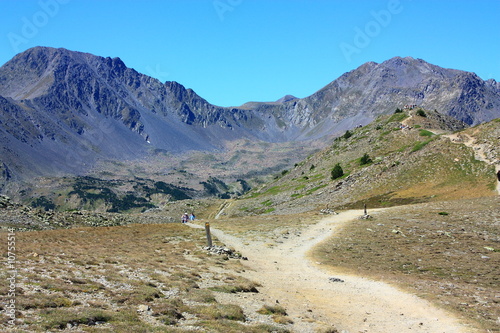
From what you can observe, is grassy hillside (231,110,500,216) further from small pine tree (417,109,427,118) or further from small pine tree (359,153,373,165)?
small pine tree (417,109,427,118)

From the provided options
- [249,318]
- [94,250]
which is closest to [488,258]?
[249,318]

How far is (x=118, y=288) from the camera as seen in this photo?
66.9 ft

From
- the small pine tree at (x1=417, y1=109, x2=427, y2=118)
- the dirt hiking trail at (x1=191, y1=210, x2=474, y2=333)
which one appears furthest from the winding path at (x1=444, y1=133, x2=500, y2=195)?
the dirt hiking trail at (x1=191, y1=210, x2=474, y2=333)

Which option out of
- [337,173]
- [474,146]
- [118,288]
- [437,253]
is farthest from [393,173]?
[118,288]

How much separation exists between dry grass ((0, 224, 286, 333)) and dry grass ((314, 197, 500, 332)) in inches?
399

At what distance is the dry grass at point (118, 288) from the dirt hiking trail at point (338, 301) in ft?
7.17

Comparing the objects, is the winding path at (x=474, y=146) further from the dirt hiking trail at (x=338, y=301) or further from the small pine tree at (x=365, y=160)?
the dirt hiking trail at (x=338, y=301)

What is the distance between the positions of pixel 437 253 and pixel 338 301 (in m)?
16.7

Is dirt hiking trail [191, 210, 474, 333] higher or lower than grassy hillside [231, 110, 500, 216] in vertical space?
lower

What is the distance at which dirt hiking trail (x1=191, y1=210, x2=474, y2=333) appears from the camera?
18.5 m

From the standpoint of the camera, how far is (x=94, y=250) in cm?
3250

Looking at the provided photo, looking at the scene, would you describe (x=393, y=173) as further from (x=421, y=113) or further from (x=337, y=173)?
(x=421, y=113)

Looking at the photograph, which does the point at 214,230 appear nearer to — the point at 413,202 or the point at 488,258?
the point at 488,258

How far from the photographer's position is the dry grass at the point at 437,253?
76.6 ft
